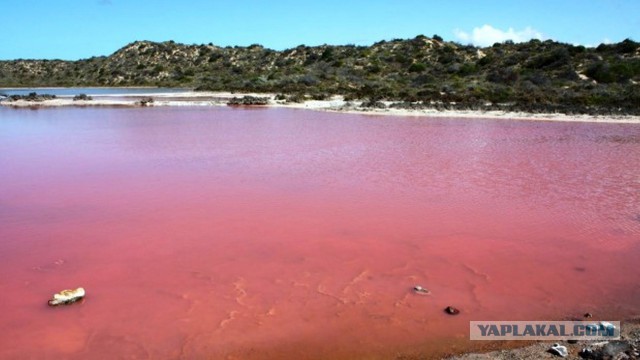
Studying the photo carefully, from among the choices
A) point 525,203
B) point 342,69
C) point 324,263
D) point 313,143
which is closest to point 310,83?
point 342,69

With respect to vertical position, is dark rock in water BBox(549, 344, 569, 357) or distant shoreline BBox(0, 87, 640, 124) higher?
distant shoreline BBox(0, 87, 640, 124)

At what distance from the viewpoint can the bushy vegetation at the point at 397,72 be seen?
99.2 feet

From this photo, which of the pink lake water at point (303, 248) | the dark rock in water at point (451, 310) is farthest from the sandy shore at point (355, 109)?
the dark rock in water at point (451, 310)

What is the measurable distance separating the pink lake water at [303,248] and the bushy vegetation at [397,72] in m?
16.1

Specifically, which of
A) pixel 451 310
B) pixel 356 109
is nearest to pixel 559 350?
pixel 451 310

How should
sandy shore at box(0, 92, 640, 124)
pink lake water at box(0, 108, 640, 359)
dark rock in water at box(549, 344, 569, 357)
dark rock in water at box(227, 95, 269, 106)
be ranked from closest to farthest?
dark rock in water at box(549, 344, 569, 357), pink lake water at box(0, 108, 640, 359), sandy shore at box(0, 92, 640, 124), dark rock in water at box(227, 95, 269, 106)

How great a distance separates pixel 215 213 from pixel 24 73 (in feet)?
256

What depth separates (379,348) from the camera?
199 inches

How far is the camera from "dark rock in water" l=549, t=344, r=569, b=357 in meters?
4.79

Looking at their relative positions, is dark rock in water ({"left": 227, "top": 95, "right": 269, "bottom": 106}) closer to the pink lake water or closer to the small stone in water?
the pink lake water

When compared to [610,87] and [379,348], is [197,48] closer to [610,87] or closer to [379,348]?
[610,87]

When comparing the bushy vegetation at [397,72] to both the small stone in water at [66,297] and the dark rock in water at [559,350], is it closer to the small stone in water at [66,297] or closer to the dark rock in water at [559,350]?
the dark rock in water at [559,350]

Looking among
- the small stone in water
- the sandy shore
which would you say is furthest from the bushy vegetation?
the small stone in water

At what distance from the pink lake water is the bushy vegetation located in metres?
16.1
